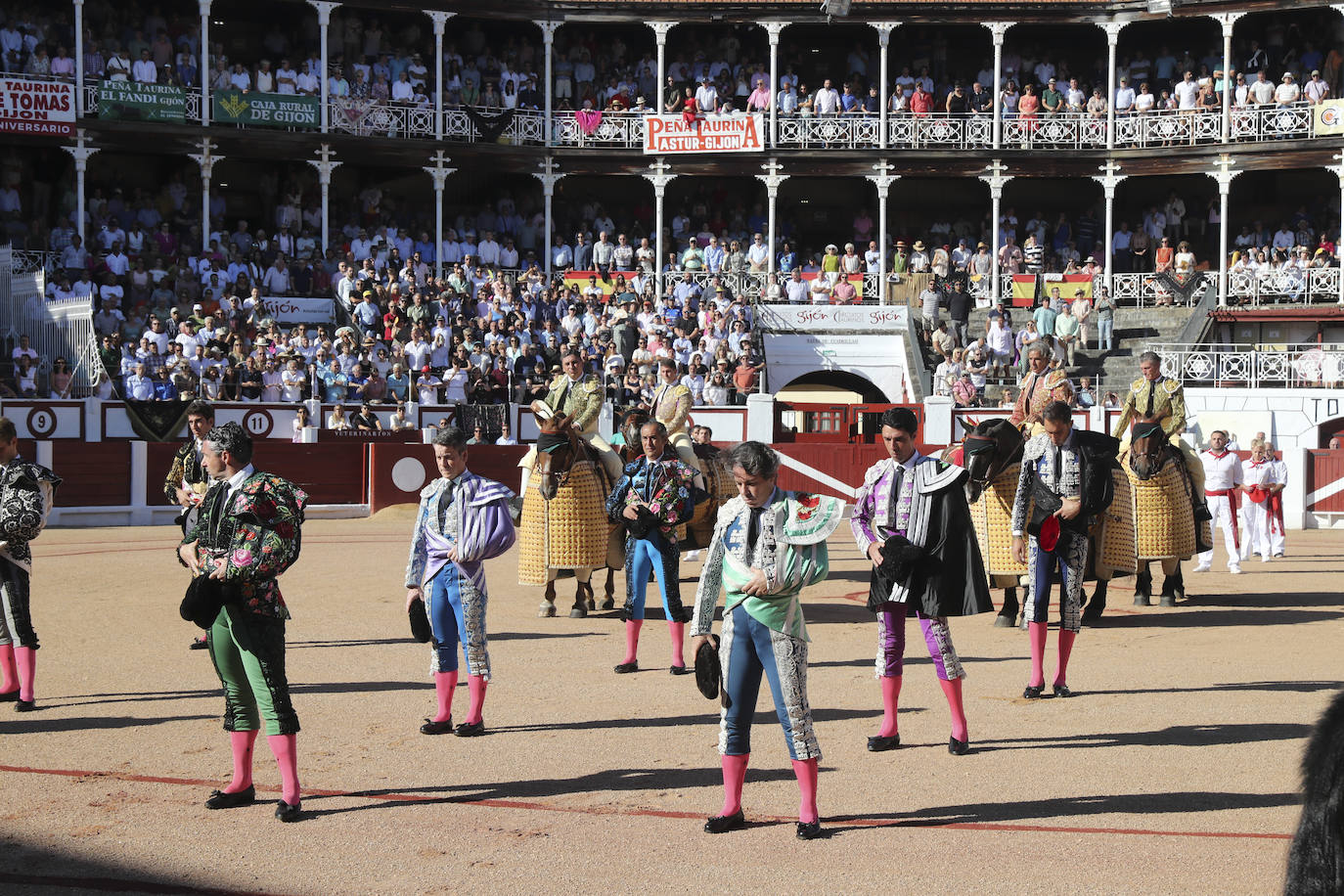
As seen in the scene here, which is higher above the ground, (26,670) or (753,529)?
(753,529)

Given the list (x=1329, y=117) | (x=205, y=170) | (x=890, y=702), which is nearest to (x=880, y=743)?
(x=890, y=702)

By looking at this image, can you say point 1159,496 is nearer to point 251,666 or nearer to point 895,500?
point 895,500

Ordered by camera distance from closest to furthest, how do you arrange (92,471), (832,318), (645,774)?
A: (645,774), (92,471), (832,318)

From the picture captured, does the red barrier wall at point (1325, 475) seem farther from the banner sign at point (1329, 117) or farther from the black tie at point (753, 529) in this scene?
the black tie at point (753, 529)

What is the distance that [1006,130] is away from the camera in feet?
112

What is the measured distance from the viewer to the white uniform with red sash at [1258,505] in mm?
16266

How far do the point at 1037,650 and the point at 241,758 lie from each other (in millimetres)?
4316

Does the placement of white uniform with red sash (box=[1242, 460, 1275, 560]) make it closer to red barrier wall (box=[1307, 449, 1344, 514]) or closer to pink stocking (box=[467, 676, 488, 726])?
red barrier wall (box=[1307, 449, 1344, 514])

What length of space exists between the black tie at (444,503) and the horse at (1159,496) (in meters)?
6.54

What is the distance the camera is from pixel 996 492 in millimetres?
11047

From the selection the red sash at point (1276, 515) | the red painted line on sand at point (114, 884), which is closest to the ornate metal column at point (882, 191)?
the red sash at point (1276, 515)

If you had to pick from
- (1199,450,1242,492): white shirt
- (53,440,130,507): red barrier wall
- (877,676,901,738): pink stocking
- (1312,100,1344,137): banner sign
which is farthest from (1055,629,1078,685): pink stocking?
(1312,100,1344,137): banner sign

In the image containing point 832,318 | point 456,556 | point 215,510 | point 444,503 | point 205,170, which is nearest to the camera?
Answer: point 215,510

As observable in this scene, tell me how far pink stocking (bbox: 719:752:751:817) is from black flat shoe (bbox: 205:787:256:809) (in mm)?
1938
